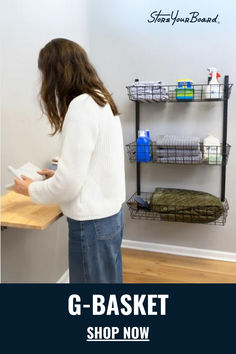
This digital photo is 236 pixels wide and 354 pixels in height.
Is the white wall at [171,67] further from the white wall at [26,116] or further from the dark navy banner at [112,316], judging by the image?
the dark navy banner at [112,316]

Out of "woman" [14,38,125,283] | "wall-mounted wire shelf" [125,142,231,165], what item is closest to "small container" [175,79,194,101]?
"wall-mounted wire shelf" [125,142,231,165]

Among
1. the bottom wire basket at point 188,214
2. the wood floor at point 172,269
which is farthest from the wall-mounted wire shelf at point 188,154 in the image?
the wood floor at point 172,269

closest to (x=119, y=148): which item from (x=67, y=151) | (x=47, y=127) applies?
(x=67, y=151)

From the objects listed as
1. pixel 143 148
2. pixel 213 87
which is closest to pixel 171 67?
pixel 213 87

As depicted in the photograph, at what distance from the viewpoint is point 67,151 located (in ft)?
3.74

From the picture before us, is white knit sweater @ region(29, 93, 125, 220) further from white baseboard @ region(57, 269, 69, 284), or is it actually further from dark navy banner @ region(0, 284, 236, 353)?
white baseboard @ region(57, 269, 69, 284)

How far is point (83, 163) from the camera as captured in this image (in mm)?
1148

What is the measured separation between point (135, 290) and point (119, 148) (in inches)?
22.5

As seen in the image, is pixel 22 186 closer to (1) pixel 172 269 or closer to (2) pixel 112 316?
(2) pixel 112 316

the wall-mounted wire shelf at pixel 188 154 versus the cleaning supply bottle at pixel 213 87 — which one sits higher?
the cleaning supply bottle at pixel 213 87

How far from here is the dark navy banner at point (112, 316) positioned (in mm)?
1228

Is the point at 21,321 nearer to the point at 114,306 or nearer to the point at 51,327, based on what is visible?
the point at 51,327

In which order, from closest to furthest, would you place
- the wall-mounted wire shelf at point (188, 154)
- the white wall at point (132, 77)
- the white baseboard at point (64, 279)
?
the white wall at point (132, 77) < the white baseboard at point (64, 279) < the wall-mounted wire shelf at point (188, 154)

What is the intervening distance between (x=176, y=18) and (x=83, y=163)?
169 centimetres
